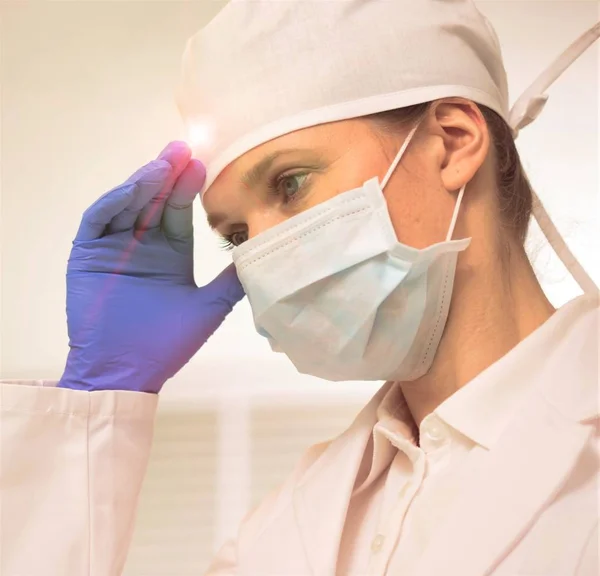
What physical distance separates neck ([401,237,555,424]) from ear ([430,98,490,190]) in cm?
11

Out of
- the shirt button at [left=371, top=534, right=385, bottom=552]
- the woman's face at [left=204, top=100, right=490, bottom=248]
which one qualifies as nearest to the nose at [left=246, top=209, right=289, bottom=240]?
the woman's face at [left=204, top=100, right=490, bottom=248]

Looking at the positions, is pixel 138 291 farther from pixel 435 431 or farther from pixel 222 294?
pixel 435 431

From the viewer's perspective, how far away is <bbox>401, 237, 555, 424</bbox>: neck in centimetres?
86

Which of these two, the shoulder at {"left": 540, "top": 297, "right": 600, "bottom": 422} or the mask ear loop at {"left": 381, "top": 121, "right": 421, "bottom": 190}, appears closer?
the shoulder at {"left": 540, "top": 297, "right": 600, "bottom": 422}

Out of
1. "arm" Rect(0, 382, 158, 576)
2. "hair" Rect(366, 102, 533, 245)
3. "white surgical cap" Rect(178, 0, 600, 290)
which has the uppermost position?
"white surgical cap" Rect(178, 0, 600, 290)

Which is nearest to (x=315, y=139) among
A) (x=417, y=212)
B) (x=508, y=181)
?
(x=417, y=212)

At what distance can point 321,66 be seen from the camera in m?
0.87

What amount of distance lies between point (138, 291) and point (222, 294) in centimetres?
15

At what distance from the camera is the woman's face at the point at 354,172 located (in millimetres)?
830

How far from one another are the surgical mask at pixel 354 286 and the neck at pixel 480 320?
0.08 feet

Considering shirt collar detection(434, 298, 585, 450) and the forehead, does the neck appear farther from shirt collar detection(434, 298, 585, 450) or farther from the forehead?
the forehead

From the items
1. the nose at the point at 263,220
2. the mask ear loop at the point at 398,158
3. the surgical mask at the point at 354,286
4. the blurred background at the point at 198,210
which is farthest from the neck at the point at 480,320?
the blurred background at the point at 198,210

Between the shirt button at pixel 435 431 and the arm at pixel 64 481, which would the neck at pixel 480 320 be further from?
the arm at pixel 64 481

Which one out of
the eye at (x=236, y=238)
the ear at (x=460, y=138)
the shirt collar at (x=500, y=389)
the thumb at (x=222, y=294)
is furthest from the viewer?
the thumb at (x=222, y=294)
